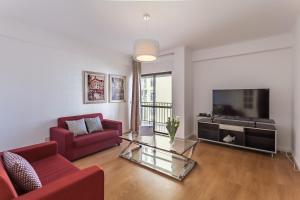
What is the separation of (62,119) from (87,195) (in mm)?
2417

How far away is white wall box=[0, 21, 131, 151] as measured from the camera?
107 inches

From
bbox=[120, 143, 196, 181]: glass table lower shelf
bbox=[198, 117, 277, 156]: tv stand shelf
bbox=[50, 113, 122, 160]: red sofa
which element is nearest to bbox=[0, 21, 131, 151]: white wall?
bbox=[50, 113, 122, 160]: red sofa

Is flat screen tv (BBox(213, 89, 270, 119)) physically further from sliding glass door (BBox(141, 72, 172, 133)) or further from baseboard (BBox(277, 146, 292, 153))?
sliding glass door (BBox(141, 72, 172, 133))

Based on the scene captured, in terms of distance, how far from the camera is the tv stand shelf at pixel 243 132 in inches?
122

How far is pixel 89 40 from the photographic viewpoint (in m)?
3.64

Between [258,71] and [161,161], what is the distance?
298 centimetres

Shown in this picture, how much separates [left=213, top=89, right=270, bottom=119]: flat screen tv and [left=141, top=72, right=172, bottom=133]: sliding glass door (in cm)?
141

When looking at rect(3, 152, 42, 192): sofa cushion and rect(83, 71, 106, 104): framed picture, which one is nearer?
rect(3, 152, 42, 192): sofa cushion

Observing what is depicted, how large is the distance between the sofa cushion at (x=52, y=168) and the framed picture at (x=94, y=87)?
2037mm

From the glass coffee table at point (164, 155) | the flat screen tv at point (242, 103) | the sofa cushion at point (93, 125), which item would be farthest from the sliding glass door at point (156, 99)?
the sofa cushion at point (93, 125)

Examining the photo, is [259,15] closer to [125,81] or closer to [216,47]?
[216,47]

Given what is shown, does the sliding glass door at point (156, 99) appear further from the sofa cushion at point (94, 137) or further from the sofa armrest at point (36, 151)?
the sofa armrest at point (36, 151)

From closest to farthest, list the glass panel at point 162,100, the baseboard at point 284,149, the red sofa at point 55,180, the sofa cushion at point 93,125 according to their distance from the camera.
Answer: the red sofa at point 55,180, the baseboard at point 284,149, the sofa cushion at point 93,125, the glass panel at point 162,100

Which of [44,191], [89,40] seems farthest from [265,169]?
[89,40]
